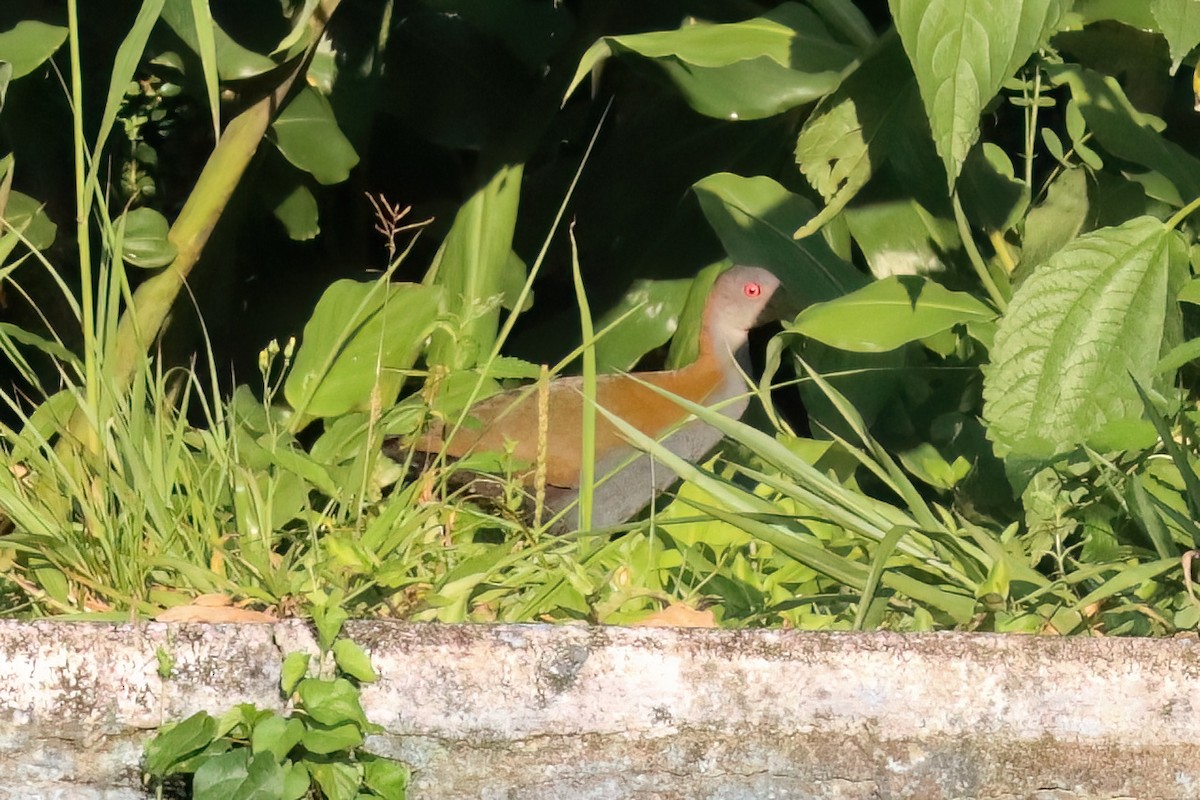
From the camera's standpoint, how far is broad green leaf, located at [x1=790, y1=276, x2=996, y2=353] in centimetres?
226

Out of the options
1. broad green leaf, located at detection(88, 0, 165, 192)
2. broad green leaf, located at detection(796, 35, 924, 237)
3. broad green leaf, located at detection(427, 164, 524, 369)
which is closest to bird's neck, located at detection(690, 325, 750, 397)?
broad green leaf, located at detection(427, 164, 524, 369)

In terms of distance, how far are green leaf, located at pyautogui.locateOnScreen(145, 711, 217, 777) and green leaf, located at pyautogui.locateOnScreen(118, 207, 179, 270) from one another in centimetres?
134

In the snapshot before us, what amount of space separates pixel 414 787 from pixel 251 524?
0.57 m

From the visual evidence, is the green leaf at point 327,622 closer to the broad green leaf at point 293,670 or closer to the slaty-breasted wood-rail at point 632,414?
the broad green leaf at point 293,670

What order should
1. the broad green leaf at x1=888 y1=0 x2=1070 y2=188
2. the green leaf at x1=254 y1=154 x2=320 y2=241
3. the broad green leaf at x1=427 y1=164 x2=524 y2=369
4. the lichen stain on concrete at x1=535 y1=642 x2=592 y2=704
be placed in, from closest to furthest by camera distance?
the lichen stain on concrete at x1=535 y1=642 x2=592 y2=704, the broad green leaf at x1=888 y1=0 x2=1070 y2=188, the broad green leaf at x1=427 y1=164 x2=524 y2=369, the green leaf at x1=254 y1=154 x2=320 y2=241

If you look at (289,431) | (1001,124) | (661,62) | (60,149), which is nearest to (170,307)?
(289,431)

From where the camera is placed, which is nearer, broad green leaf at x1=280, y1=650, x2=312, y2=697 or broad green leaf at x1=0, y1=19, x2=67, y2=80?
broad green leaf at x1=280, y1=650, x2=312, y2=697

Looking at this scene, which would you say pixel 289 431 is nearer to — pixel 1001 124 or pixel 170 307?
pixel 170 307

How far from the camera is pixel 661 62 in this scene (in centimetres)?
270

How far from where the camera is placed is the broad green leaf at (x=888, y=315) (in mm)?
2264

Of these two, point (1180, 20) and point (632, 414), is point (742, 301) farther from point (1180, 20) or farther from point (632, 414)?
point (1180, 20)

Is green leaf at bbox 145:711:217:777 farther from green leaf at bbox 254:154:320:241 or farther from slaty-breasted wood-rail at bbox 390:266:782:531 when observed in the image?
green leaf at bbox 254:154:320:241

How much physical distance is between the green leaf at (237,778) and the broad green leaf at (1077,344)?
1014mm

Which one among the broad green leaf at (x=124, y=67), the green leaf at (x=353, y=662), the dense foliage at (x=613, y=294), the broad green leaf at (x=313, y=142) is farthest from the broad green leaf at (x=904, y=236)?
the green leaf at (x=353, y=662)
